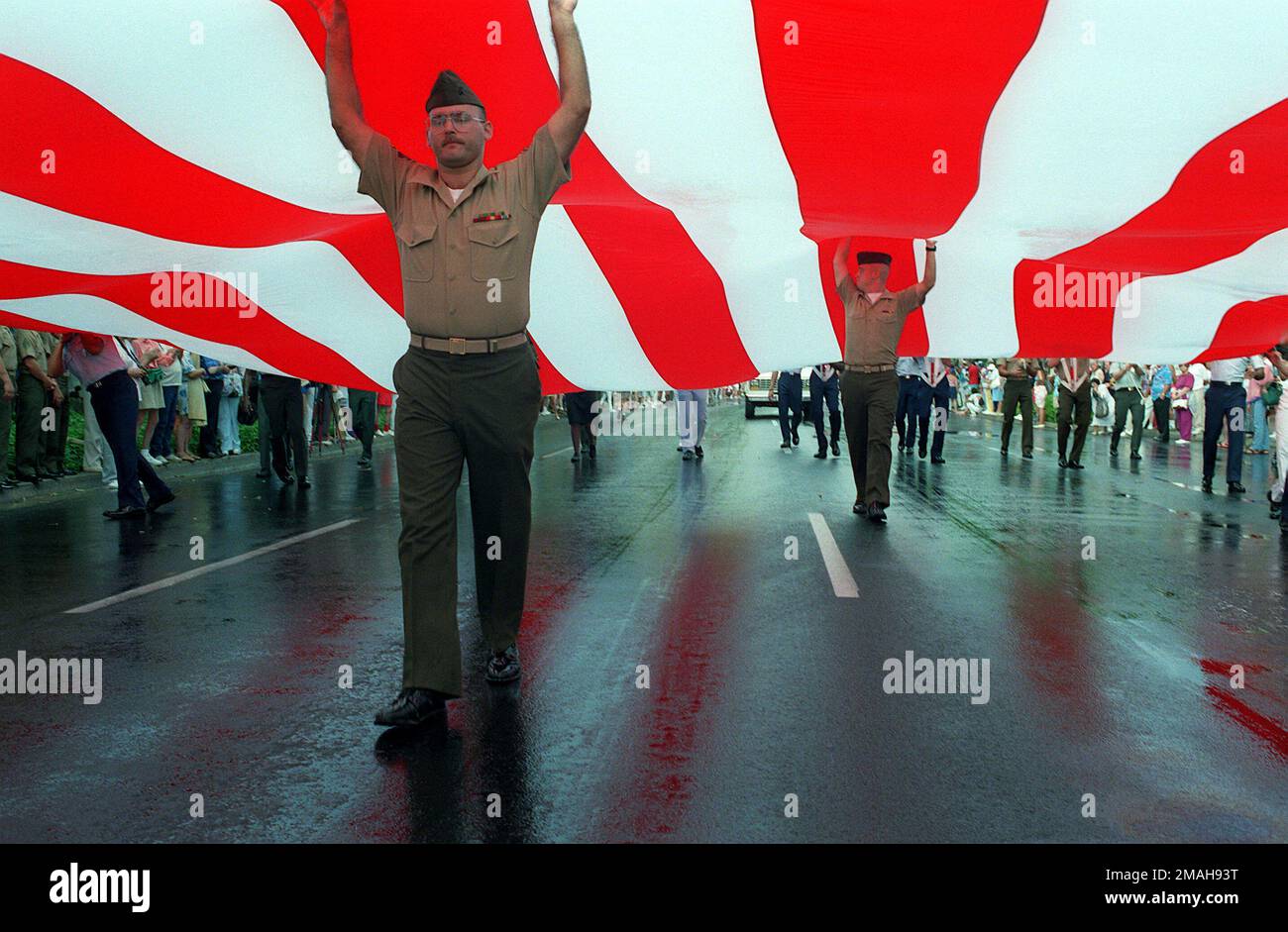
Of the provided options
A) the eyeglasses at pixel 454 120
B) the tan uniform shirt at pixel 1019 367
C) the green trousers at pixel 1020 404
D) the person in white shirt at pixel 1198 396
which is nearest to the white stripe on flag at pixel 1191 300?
the eyeglasses at pixel 454 120

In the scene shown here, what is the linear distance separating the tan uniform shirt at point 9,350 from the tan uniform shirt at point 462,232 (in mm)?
9860

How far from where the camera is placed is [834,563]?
8.08 meters

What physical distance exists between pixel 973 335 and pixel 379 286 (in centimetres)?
425

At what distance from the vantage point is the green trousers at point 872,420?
10172 mm

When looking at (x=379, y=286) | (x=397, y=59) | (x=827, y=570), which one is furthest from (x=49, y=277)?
(x=827, y=570)

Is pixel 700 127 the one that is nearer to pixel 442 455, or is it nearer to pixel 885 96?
pixel 885 96

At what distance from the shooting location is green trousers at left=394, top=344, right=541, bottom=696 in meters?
4.37

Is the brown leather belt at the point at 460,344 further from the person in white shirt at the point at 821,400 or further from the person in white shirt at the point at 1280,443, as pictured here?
the person in white shirt at the point at 821,400

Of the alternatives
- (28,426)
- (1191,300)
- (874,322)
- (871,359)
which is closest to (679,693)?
(1191,300)

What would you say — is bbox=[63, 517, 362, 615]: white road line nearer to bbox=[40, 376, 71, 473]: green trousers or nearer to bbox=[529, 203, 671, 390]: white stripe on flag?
bbox=[529, 203, 671, 390]: white stripe on flag

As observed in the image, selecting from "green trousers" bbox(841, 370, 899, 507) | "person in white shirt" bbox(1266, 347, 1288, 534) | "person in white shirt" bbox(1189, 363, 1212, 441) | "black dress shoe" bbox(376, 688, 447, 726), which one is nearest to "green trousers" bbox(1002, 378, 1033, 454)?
"person in white shirt" bbox(1189, 363, 1212, 441)

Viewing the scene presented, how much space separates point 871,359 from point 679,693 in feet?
18.5

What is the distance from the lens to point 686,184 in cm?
758
